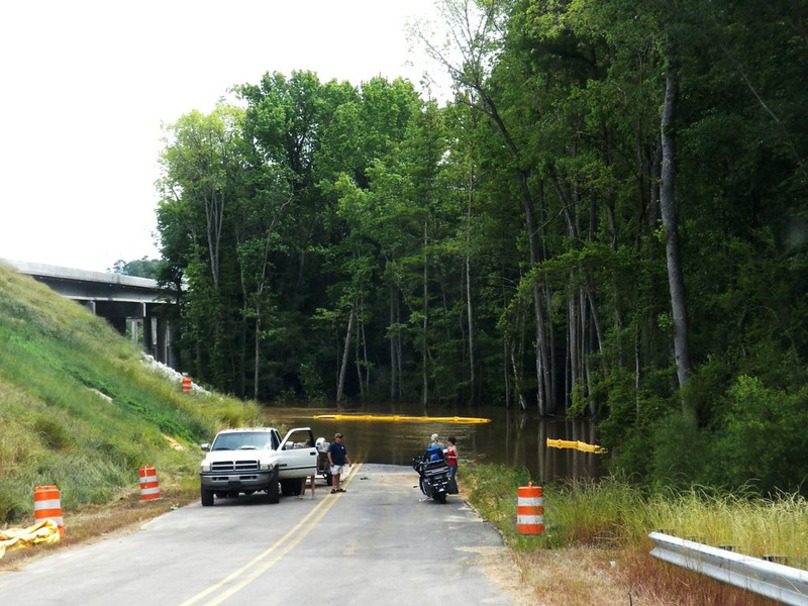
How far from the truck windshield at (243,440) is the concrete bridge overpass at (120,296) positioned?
38186 mm

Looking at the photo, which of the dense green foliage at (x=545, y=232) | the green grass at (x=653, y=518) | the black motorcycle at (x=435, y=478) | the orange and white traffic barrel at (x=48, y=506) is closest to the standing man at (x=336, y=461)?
the black motorcycle at (x=435, y=478)

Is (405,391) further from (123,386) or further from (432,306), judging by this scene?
(123,386)

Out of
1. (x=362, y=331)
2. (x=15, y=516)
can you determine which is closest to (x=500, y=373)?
(x=362, y=331)

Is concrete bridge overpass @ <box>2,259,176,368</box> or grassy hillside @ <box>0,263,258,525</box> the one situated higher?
concrete bridge overpass @ <box>2,259,176,368</box>

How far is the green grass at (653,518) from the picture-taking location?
430 inches

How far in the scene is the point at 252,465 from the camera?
25781 millimetres

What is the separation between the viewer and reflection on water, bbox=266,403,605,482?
125ft

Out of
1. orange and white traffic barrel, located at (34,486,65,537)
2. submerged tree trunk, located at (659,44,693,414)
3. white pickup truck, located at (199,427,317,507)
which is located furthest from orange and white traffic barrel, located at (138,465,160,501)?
submerged tree trunk, located at (659,44,693,414)

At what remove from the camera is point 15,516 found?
69.6 ft

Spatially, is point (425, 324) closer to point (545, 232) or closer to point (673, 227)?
point (545, 232)

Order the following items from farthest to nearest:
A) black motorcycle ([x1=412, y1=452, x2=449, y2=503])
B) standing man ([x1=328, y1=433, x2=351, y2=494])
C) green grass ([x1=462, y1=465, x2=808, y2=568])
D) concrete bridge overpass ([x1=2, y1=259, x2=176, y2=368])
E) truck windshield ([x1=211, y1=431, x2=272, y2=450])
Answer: concrete bridge overpass ([x1=2, y1=259, x2=176, y2=368])
standing man ([x1=328, y1=433, x2=351, y2=494])
truck windshield ([x1=211, y1=431, x2=272, y2=450])
black motorcycle ([x1=412, y1=452, x2=449, y2=503])
green grass ([x1=462, y1=465, x2=808, y2=568])

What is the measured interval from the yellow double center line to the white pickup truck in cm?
157

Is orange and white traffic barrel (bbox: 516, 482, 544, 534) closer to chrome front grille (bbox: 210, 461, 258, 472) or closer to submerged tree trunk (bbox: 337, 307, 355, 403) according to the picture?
chrome front grille (bbox: 210, 461, 258, 472)

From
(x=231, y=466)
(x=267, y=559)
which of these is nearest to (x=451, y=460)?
(x=231, y=466)
